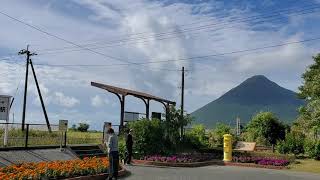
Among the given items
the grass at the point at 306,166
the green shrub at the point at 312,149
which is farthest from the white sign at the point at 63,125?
the green shrub at the point at 312,149

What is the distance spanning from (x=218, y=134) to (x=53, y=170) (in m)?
26.0

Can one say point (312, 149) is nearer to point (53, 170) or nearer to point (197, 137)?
point (197, 137)

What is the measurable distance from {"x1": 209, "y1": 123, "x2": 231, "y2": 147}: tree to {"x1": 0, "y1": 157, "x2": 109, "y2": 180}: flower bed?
21034 millimetres

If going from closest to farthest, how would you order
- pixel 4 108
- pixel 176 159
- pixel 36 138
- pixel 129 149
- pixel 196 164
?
pixel 4 108 < pixel 129 149 < pixel 36 138 < pixel 196 164 < pixel 176 159

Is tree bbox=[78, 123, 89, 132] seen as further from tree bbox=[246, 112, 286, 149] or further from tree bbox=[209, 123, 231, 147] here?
tree bbox=[246, 112, 286, 149]

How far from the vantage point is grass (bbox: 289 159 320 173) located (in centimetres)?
2508

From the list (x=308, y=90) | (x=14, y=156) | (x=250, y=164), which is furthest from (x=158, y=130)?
(x=308, y=90)

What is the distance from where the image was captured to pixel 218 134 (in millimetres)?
41281

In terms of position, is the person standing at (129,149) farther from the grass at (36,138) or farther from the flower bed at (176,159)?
the grass at (36,138)

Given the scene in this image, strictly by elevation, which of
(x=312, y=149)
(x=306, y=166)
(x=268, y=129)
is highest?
(x=268, y=129)

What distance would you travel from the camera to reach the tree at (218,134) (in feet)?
131

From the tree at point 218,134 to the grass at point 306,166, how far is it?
35.3ft

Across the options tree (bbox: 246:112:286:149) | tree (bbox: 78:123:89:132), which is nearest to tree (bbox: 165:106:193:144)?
tree (bbox: 246:112:286:149)

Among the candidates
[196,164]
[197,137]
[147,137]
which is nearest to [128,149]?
[147,137]
